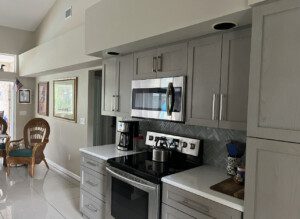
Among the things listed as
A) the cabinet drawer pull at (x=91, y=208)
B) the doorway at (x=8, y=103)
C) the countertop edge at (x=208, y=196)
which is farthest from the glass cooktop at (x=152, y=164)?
the doorway at (x=8, y=103)

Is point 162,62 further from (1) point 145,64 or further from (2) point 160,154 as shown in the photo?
(2) point 160,154

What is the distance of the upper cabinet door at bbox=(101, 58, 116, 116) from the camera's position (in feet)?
9.53

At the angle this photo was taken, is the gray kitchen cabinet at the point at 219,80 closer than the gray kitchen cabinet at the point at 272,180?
No

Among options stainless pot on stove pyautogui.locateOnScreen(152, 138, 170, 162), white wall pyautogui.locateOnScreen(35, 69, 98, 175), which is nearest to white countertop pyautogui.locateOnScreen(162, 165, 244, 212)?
stainless pot on stove pyautogui.locateOnScreen(152, 138, 170, 162)

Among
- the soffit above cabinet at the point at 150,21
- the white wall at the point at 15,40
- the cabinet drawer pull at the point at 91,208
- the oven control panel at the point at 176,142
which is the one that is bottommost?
→ the cabinet drawer pull at the point at 91,208

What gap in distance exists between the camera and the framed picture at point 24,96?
20.0 ft

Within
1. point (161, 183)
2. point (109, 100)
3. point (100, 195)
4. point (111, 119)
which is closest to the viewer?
point (161, 183)

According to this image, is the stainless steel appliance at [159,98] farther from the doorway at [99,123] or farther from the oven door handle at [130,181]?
the doorway at [99,123]

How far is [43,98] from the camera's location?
5.75 m

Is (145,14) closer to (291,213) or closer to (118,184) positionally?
(118,184)

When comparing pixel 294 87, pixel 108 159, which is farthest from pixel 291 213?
pixel 108 159

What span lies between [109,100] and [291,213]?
89.2 inches

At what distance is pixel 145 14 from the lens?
2.08m

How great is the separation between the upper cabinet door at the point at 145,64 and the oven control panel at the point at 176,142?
69 cm
